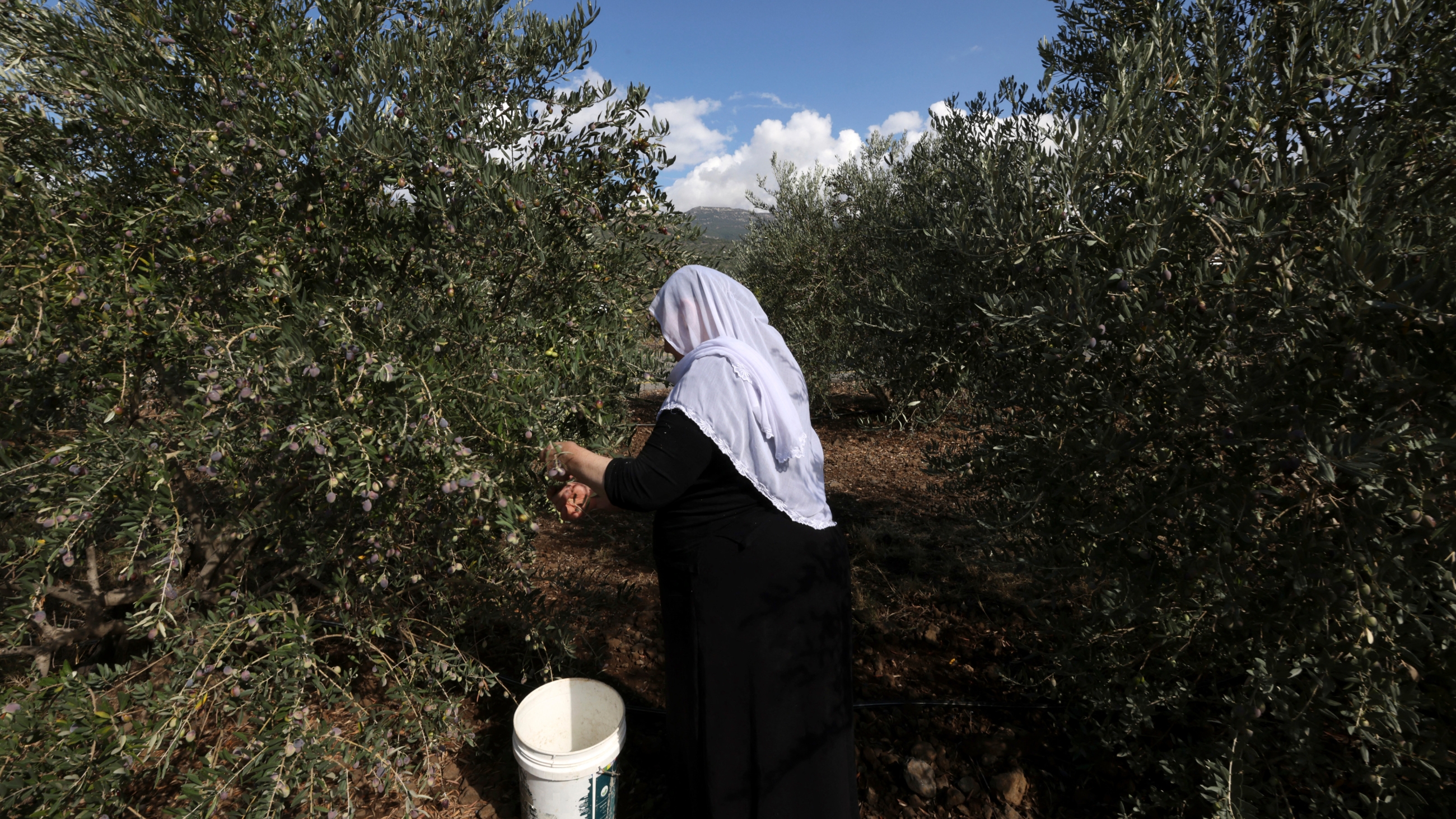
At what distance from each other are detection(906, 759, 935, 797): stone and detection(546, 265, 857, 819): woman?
0.66m

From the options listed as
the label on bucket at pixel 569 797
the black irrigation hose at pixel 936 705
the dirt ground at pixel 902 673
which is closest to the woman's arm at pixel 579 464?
the label on bucket at pixel 569 797

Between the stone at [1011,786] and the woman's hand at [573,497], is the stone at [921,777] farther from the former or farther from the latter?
the woman's hand at [573,497]

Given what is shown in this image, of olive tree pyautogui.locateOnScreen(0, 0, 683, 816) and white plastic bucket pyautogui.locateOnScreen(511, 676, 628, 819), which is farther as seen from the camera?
white plastic bucket pyautogui.locateOnScreen(511, 676, 628, 819)

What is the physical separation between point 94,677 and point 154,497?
61 cm

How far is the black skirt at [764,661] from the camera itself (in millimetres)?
2037

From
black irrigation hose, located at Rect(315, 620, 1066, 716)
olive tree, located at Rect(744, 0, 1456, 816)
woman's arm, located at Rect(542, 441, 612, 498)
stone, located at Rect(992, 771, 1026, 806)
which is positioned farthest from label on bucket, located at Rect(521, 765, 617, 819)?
olive tree, located at Rect(744, 0, 1456, 816)

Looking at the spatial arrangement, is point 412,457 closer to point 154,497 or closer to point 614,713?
point 154,497

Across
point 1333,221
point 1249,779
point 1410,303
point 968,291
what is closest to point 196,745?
point 968,291

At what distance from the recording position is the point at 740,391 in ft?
6.45

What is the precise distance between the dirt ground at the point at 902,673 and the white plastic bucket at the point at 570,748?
0.41 metres

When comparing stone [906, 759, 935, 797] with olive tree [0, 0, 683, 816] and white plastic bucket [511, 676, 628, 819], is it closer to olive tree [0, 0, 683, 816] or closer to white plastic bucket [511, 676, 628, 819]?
white plastic bucket [511, 676, 628, 819]

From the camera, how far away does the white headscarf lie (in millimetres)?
1946

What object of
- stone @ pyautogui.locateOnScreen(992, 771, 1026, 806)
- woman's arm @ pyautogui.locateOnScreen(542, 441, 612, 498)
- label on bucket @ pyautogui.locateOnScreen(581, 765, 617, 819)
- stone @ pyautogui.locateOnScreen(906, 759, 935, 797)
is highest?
woman's arm @ pyautogui.locateOnScreen(542, 441, 612, 498)

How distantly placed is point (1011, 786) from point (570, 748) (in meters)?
1.82
